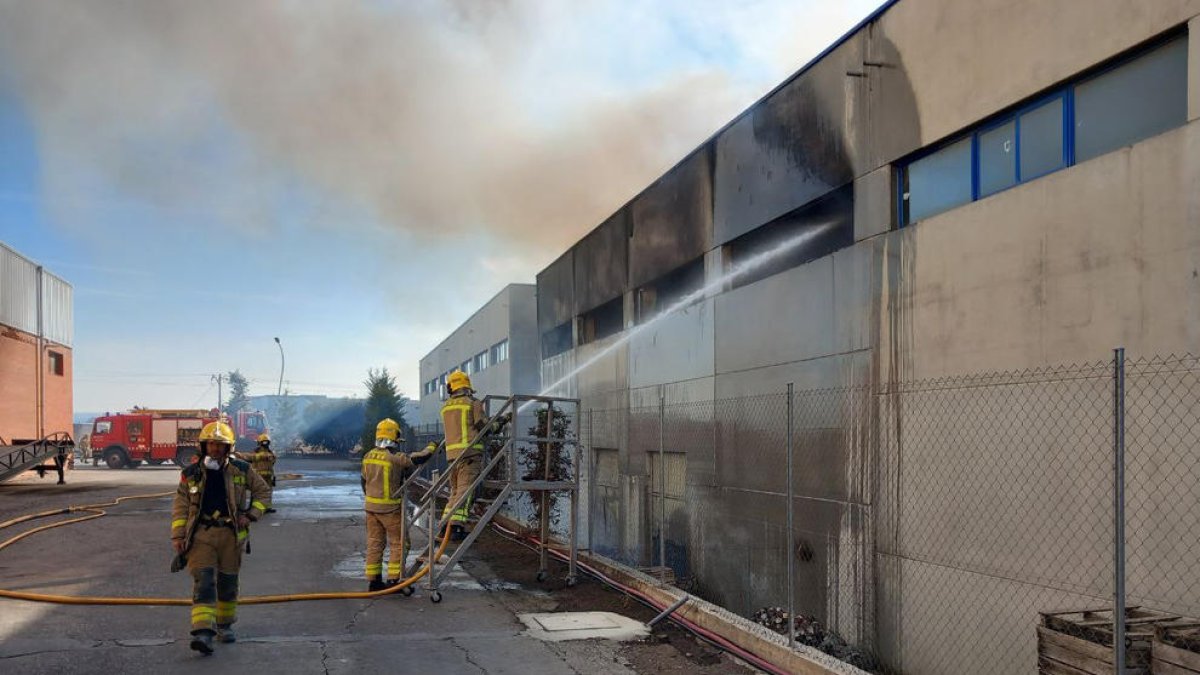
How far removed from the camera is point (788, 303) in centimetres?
1030

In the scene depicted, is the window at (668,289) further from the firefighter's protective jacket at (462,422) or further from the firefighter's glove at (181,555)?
the firefighter's glove at (181,555)

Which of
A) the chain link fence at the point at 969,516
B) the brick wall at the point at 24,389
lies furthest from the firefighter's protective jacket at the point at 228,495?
the brick wall at the point at 24,389

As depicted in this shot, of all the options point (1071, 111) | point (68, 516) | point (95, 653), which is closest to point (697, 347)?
point (1071, 111)

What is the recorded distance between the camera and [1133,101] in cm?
618

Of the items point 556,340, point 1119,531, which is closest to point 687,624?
point 1119,531

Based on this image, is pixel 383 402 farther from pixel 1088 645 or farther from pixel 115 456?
pixel 1088 645

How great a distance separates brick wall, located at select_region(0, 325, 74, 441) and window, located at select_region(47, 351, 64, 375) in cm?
12

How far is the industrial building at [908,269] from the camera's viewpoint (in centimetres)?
595

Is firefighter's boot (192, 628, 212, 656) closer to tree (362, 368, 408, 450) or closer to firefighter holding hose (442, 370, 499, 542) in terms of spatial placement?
firefighter holding hose (442, 370, 499, 542)

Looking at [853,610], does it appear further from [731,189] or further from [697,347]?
[731,189]

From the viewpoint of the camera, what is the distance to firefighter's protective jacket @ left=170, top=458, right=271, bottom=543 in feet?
21.2

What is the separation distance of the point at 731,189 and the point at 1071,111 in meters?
5.81

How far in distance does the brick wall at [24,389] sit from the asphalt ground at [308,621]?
51.0 ft

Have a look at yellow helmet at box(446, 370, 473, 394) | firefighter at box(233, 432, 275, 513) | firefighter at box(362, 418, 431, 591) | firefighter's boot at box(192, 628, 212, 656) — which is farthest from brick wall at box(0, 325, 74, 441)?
firefighter's boot at box(192, 628, 212, 656)
